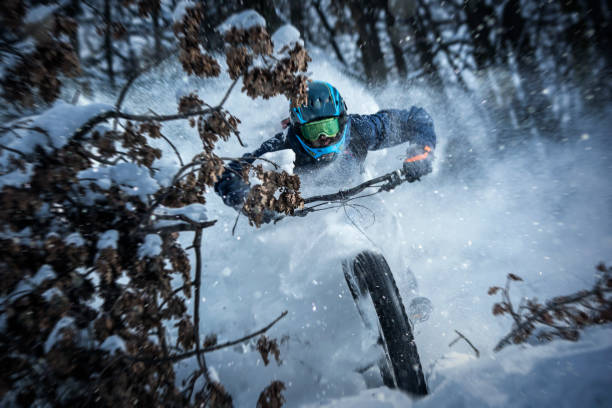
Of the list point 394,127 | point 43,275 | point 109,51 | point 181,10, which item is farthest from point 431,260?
point 109,51

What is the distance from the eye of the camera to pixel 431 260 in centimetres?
791

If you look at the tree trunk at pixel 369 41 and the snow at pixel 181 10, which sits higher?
the tree trunk at pixel 369 41

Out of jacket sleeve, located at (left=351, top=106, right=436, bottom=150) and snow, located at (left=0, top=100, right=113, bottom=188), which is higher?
jacket sleeve, located at (left=351, top=106, right=436, bottom=150)

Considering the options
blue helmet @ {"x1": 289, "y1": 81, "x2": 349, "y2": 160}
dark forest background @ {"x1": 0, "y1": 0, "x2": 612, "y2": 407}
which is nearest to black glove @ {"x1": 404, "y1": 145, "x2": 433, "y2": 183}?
blue helmet @ {"x1": 289, "y1": 81, "x2": 349, "y2": 160}

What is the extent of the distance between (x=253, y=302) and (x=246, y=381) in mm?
1702

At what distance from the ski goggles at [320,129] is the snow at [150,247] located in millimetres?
2676

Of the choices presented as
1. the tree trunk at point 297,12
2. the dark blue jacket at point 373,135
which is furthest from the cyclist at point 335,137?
the tree trunk at point 297,12

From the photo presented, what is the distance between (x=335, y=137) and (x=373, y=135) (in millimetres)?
1241

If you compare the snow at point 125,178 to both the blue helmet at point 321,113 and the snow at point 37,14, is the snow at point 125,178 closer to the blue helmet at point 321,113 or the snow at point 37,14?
the snow at point 37,14

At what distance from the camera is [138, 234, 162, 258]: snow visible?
5.61 feet

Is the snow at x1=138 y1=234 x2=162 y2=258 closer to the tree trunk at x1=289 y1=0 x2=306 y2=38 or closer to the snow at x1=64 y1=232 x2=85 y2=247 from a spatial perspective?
the snow at x1=64 y1=232 x2=85 y2=247

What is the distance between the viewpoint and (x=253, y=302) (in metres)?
5.94

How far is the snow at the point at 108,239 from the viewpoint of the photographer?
1.56 meters

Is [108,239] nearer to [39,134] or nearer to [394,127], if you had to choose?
[39,134]
